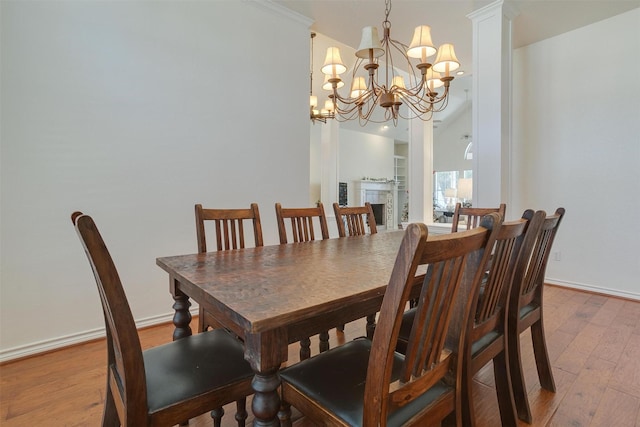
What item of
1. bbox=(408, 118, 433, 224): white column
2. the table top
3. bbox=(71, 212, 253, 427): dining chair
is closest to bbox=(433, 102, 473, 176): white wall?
bbox=(408, 118, 433, 224): white column

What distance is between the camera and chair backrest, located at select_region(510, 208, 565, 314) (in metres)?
1.33

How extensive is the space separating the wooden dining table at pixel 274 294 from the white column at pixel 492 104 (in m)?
1.97

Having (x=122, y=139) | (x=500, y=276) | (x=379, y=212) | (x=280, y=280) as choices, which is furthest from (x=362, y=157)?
(x=280, y=280)

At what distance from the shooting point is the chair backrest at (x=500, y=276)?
3.41 ft

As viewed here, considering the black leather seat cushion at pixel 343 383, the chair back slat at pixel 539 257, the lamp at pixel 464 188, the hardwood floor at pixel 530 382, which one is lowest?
the hardwood floor at pixel 530 382

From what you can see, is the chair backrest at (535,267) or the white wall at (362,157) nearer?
the chair backrest at (535,267)

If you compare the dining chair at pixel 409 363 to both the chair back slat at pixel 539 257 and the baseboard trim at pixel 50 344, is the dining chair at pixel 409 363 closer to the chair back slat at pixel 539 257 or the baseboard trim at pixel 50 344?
the chair back slat at pixel 539 257

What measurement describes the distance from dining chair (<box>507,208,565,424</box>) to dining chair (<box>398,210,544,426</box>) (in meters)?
0.10

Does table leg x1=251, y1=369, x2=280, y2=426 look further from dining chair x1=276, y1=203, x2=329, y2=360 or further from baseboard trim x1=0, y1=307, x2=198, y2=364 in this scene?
baseboard trim x1=0, y1=307, x2=198, y2=364

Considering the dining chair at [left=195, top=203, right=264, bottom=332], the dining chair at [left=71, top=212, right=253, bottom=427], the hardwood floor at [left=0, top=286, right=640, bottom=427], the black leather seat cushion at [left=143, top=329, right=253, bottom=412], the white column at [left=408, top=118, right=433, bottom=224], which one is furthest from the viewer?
the white column at [left=408, top=118, right=433, bottom=224]

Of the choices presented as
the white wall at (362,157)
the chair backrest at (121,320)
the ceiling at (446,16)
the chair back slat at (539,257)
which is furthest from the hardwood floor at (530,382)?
the white wall at (362,157)

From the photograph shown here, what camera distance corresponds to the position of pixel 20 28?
6.23ft

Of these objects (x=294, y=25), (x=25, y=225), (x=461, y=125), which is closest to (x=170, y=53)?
(x=294, y=25)

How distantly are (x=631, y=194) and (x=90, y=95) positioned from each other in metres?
4.71
